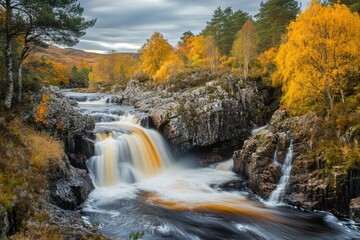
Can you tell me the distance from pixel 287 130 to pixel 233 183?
544 centimetres

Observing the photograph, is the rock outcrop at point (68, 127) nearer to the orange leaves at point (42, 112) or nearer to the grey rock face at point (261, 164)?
the orange leaves at point (42, 112)

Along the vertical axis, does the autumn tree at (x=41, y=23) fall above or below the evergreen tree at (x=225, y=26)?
below

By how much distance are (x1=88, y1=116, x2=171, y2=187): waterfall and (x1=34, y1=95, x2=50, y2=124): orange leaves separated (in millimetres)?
4232

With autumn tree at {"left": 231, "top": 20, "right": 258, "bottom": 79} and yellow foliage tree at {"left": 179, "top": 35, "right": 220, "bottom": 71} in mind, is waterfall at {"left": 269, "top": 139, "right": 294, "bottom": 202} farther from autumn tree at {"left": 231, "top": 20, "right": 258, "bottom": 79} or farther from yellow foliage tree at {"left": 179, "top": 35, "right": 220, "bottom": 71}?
yellow foliage tree at {"left": 179, "top": 35, "right": 220, "bottom": 71}

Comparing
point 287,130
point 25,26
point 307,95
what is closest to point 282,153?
point 287,130

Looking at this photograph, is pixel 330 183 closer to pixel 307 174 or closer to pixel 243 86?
pixel 307 174

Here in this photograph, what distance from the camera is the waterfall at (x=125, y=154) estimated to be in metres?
19.2

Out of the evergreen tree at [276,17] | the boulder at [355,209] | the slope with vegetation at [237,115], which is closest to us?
the slope with vegetation at [237,115]

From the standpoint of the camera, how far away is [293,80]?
2053 cm

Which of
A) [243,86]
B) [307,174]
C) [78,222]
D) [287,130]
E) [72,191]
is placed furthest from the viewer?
[243,86]

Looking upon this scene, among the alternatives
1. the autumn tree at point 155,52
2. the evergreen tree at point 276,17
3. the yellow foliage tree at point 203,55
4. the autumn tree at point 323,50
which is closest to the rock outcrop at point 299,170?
the autumn tree at point 323,50

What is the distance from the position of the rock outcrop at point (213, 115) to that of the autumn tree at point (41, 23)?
10.8m

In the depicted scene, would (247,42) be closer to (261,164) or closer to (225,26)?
(225,26)

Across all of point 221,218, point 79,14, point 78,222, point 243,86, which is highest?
point 79,14
